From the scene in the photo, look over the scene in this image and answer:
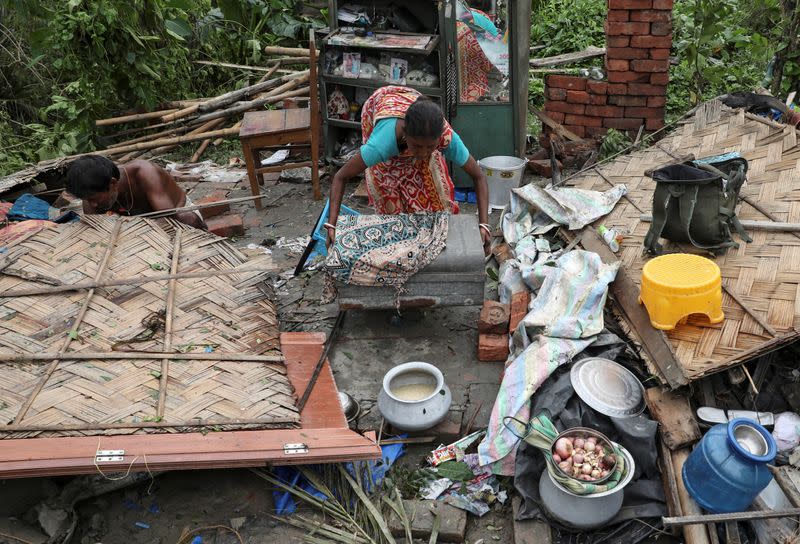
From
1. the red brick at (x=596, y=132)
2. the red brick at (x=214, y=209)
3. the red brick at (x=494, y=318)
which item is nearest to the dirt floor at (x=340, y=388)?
the red brick at (x=494, y=318)

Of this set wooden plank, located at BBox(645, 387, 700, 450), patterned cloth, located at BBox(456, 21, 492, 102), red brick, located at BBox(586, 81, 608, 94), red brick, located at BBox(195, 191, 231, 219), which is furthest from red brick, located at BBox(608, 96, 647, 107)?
red brick, located at BBox(195, 191, 231, 219)

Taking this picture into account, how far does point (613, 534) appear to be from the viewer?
111 inches

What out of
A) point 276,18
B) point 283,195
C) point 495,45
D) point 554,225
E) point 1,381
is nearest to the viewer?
point 1,381

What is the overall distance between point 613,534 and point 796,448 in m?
0.91

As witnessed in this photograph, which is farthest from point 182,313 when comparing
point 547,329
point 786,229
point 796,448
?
point 786,229

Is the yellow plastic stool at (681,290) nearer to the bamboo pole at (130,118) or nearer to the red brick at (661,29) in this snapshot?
the red brick at (661,29)

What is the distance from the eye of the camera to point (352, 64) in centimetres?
624

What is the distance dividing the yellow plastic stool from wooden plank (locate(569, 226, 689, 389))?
9 cm

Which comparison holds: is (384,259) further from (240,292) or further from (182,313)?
(182,313)

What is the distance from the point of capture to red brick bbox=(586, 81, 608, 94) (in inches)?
240

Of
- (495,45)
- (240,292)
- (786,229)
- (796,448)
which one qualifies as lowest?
(796,448)

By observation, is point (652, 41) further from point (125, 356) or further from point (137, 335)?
point (125, 356)

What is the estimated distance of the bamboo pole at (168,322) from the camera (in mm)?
3018

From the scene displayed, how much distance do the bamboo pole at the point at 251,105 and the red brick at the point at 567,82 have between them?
9.91 feet
